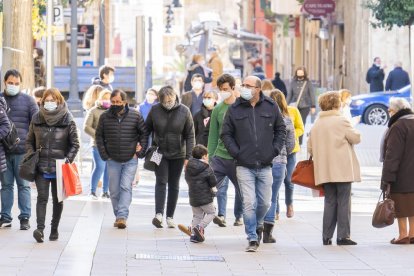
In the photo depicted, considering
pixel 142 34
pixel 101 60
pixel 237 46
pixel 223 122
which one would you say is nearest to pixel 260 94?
pixel 223 122

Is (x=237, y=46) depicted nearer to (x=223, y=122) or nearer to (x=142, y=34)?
(x=142, y=34)

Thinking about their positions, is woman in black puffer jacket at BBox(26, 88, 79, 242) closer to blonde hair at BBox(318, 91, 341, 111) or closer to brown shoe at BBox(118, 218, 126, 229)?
brown shoe at BBox(118, 218, 126, 229)

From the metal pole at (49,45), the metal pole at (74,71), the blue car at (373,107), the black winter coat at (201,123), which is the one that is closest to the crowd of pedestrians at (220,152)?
the black winter coat at (201,123)

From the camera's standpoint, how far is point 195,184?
17047 mm

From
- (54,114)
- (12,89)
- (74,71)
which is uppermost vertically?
(74,71)

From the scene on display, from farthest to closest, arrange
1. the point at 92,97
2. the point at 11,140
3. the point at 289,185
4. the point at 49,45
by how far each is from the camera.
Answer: the point at 49,45
the point at 92,97
the point at 289,185
the point at 11,140

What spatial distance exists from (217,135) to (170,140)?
1044 millimetres

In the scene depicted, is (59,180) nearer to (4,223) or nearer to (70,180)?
(70,180)

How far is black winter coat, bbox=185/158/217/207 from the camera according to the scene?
17.0 meters

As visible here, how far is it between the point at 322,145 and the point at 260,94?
1.13m

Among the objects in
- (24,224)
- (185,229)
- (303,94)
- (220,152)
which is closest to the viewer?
(185,229)

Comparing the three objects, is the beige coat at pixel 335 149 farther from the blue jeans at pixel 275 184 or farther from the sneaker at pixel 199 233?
the sneaker at pixel 199 233

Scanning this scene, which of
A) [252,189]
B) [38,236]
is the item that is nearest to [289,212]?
[252,189]

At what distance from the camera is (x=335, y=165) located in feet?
55.1
